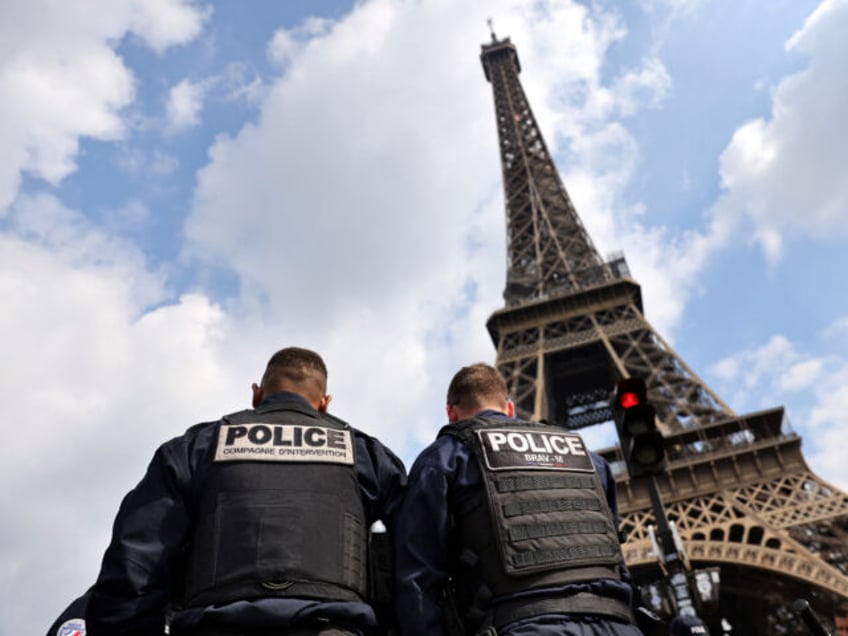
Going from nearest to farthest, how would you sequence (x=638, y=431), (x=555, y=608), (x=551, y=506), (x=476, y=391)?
(x=555, y=608) < (x=551, y=506) < (x=476, y=391) < (x=638, y=431)

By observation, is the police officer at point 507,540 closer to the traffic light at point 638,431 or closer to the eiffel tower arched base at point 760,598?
the traffic light at point 638,431

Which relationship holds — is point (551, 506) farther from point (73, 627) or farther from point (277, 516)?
point (73, 627)

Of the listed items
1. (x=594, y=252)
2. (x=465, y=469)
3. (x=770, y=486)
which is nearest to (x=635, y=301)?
(x=594, y=252)

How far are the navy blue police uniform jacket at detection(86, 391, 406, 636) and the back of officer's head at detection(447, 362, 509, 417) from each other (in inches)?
51.8

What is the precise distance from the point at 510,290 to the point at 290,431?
115 feet

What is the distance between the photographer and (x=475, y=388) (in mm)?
3830

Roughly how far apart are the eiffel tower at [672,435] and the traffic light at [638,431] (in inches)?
103

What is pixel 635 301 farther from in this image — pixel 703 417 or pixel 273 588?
pixel 273 588

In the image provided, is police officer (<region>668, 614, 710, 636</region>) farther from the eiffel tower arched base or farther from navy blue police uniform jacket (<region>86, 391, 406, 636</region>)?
the eiffel tower arched base

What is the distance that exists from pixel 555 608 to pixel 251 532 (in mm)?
1362

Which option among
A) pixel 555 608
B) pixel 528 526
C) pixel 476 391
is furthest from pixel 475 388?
pixel 555 608

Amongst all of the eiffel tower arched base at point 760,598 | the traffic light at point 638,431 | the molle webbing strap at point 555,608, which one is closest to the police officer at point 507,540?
the molle webbing strap at point 555,608

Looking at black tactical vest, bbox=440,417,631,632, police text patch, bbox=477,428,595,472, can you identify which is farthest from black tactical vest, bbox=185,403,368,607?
police text patch, bbox=477,428,595,472

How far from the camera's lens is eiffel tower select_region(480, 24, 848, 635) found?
19.1 m
